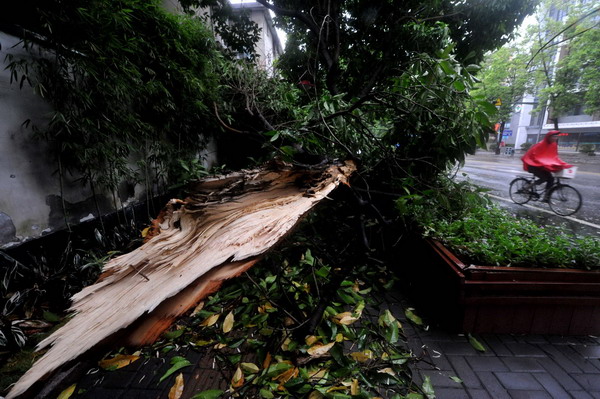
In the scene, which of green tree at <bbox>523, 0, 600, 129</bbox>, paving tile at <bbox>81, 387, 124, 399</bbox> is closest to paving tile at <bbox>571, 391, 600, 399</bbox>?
paving tile at <bbox>81, 387, 124, 399</bbox>

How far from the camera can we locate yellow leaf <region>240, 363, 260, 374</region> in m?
1.74

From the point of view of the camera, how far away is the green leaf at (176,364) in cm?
175

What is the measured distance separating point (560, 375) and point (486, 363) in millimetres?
480

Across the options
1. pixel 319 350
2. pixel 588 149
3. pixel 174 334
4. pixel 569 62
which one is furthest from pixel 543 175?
pixel 588 149

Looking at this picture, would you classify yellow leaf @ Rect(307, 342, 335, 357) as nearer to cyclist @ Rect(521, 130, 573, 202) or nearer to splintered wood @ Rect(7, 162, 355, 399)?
splintered wood @ Rect(7, 162, 355, 399)

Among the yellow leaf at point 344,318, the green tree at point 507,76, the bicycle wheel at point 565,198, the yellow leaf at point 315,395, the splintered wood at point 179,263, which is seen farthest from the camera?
the green tree at point 507,76

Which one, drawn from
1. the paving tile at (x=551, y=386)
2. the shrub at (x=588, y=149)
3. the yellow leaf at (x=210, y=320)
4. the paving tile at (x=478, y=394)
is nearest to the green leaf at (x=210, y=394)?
the yellow leaf at (x=210, y=320)

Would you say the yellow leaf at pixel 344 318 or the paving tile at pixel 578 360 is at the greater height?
the yellow leaf at pixel 344 318

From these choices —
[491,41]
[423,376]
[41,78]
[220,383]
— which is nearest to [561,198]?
[491,41]

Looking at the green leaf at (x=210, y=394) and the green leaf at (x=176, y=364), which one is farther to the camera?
the green leaf at (x=176, y=364)

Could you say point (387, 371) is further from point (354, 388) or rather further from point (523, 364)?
point (523, 364)

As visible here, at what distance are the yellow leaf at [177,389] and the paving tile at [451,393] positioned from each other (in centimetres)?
167

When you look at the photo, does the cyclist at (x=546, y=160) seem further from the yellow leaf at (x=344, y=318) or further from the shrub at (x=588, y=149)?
the shrub at (x=588, y=149)

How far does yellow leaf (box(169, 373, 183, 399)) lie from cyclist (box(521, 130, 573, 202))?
7471 millimetres
